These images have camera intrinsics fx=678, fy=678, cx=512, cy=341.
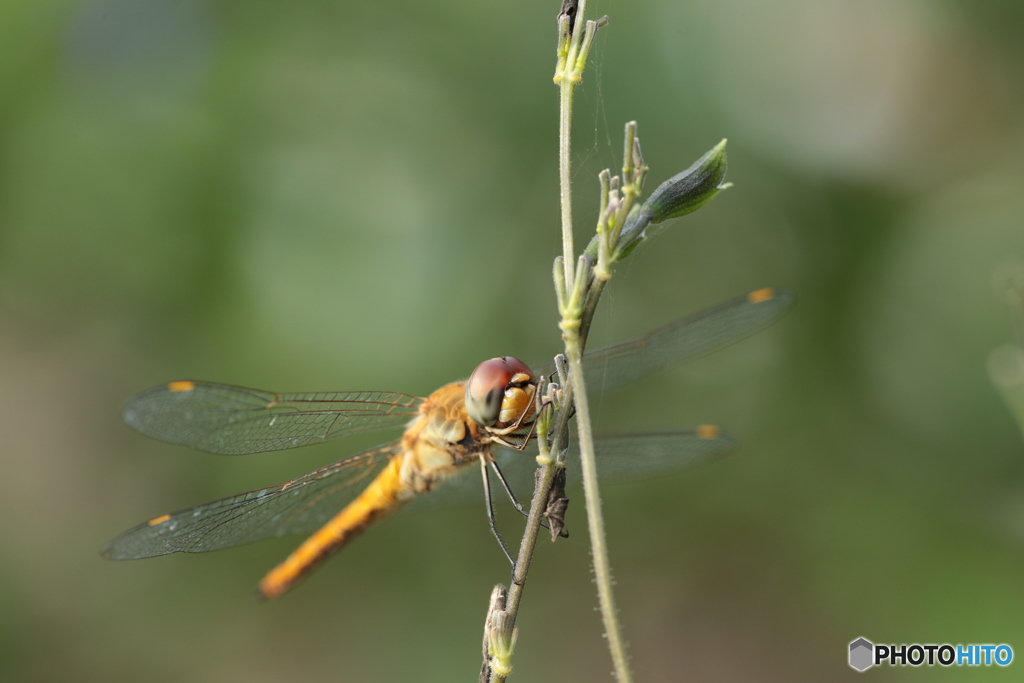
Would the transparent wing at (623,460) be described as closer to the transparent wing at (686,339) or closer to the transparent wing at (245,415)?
the transparent wing at (686,339)

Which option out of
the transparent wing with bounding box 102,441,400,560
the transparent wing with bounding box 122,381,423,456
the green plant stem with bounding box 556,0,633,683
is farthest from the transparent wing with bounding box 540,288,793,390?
the green plant stem with bounding box 556,0,633,683

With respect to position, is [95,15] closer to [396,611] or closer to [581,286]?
[396,611]

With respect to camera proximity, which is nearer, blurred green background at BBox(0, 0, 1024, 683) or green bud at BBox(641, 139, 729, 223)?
green bud at BBox(641, 139, 729, 223)

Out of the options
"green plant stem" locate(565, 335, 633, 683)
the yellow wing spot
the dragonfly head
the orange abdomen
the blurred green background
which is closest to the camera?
"green plant stem" locate(565, 335, 633, 683)

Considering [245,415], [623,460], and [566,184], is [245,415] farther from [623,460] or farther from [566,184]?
[566,184]

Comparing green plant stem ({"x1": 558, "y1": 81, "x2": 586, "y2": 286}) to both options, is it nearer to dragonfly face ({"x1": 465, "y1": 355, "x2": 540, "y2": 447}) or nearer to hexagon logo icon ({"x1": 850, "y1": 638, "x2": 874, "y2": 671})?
dragonfly face ({"x1": 465, "y1": 355, "x2": 540, "y2": 447})

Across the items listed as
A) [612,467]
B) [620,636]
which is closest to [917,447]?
[612,467]
